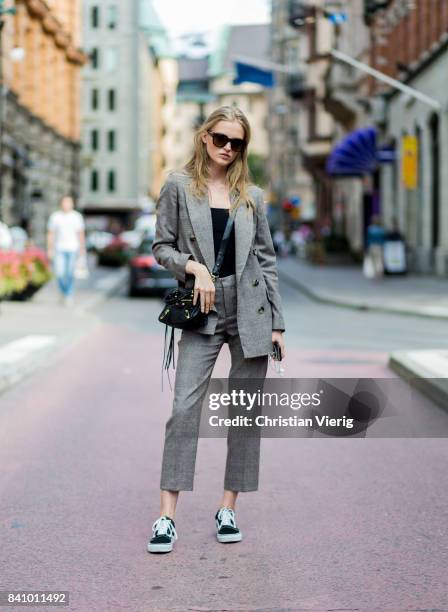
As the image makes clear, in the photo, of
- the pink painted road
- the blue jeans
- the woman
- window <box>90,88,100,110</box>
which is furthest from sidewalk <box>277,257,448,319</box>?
window <box>90,88,100,110</box>

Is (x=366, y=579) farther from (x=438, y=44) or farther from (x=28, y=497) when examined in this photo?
(x=438, y=44)

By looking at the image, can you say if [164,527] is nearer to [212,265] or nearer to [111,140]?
[212,265]

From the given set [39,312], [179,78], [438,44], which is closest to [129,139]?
[179,78]

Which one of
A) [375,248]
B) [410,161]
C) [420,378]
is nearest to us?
[420,378]

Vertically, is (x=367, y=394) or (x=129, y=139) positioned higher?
(x=129, y=139)

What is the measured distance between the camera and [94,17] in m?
100

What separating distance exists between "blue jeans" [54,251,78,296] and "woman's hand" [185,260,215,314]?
16.0 m

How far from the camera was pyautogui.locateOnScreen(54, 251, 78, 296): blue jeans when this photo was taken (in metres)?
20.9

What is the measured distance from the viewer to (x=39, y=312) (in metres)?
19.2

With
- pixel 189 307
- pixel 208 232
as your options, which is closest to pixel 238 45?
pixel 208 232

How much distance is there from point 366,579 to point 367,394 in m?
4.76

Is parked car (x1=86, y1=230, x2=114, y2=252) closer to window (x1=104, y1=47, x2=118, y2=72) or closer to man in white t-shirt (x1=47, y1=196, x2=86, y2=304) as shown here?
window (x1=104, y1=47, x2=118, y2=72)

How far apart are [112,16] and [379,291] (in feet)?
259

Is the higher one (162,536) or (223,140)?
(223,140)
